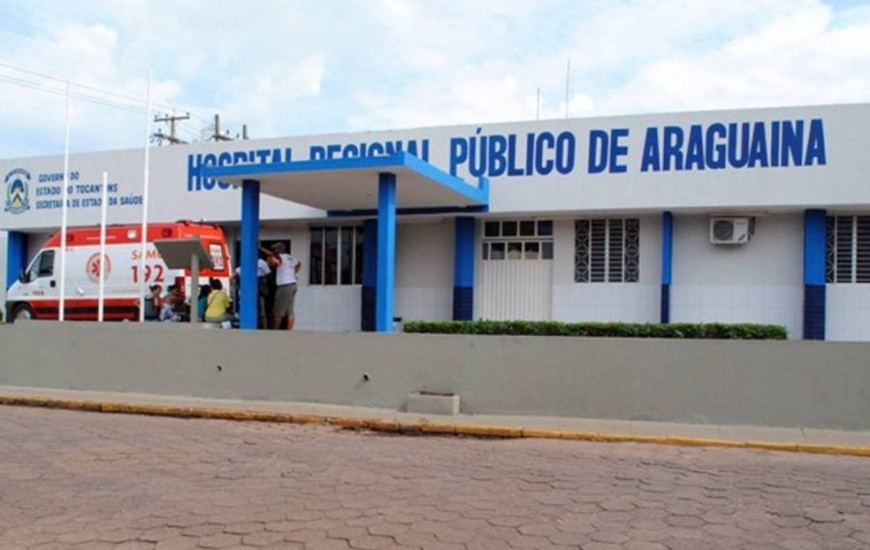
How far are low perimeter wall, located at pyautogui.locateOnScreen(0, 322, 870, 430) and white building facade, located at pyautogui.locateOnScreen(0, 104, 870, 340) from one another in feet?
17.6

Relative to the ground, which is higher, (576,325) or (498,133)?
(498,133)

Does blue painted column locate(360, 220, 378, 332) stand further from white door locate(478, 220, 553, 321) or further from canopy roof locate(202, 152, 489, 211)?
white door locate(478, 220, 553, 321)

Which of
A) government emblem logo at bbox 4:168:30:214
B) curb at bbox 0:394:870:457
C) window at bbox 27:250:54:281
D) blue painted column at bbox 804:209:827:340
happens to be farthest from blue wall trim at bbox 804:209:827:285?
government emblem logo at bbox 4:168:30:214

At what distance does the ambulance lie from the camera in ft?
52.2

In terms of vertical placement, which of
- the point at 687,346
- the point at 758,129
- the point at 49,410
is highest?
the point at 758,129

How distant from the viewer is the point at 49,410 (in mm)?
11523

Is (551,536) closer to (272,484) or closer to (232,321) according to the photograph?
(272,484)

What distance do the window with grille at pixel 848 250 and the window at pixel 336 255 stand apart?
31.1ft

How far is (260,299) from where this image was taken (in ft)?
48.9

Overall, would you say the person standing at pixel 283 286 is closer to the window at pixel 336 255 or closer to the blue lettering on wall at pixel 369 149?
the blue lettering on wall at pixel 369 149

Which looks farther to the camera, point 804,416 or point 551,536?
point 804,416

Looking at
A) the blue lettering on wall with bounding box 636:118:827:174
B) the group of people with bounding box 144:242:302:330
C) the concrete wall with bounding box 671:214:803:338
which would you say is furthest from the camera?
the concrete wall with bounding box 671:214:803:338

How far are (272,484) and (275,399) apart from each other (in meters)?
4.87

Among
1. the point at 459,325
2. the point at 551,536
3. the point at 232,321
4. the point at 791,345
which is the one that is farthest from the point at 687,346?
the point at 232,321
